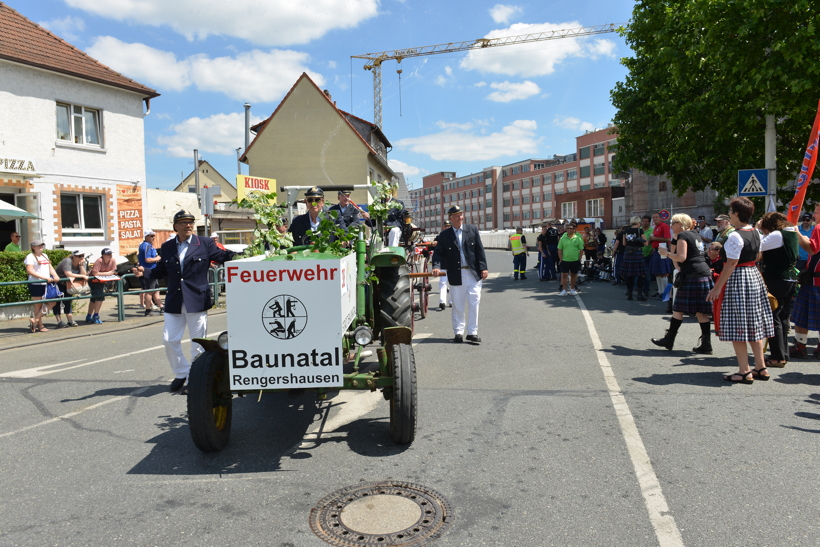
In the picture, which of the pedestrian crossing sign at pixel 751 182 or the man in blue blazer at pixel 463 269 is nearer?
the man in blue blazer at pixel 463 269

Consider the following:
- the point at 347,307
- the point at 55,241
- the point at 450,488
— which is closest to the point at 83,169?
the point at 55,241

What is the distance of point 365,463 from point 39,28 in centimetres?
2221

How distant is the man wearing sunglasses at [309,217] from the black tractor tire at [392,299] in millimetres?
918

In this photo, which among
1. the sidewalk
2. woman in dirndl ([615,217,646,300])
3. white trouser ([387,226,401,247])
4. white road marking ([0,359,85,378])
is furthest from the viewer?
woman in dirndl ([615,217,646,300])

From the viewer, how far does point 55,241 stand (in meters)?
18.3

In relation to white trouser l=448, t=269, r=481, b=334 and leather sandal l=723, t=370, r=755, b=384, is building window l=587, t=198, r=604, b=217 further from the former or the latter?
leather sandal l=723, t=370, r=755, b=384

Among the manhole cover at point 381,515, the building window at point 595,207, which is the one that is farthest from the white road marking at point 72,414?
the building window at point 595,207

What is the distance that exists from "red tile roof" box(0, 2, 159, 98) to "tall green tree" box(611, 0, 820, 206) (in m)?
16.9

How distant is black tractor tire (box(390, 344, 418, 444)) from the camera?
14.1ft

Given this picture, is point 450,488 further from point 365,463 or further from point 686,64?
point 686,64

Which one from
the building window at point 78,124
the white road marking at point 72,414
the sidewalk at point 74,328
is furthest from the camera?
the building window at point 78,124

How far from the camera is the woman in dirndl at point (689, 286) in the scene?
768 centimetres

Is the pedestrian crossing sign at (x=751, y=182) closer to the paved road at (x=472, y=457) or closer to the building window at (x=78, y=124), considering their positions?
the paved road at (x=472, y=457)

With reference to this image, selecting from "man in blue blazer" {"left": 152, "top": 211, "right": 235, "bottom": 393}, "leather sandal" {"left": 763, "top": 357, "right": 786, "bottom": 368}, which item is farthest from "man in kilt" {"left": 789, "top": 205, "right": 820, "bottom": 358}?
"man in blue blazer" {"left": 152, "top": 211, "right": 235, "bottom": 393}
